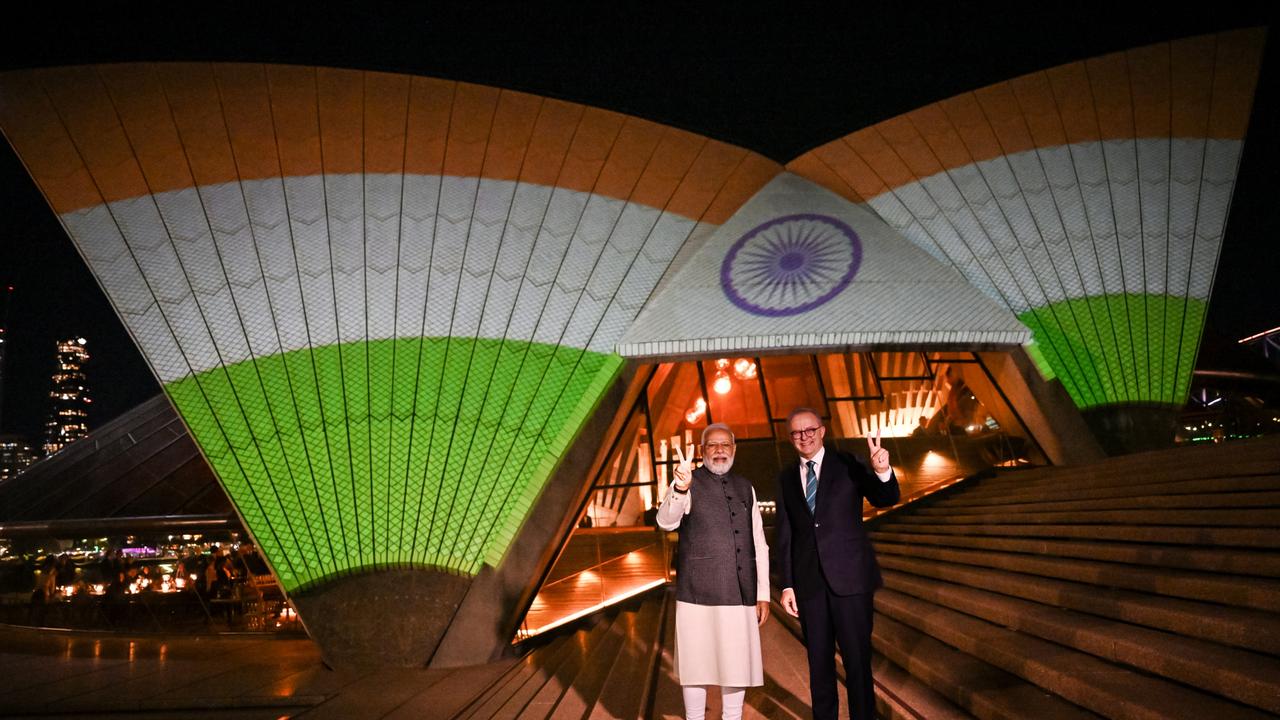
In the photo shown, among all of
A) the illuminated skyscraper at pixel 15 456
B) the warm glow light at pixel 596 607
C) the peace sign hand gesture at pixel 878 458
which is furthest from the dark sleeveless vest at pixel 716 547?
the illuminated skyscraper at pixel 15 456

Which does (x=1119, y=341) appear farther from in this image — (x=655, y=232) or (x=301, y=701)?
(x=301, y=701)

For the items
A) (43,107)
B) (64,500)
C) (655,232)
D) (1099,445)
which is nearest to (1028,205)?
(1099,445)

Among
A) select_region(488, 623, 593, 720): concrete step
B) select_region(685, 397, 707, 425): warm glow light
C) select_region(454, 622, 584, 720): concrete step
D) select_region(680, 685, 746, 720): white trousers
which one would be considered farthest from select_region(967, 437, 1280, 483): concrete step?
select_region(685, 397, 707, 425): warm glow light

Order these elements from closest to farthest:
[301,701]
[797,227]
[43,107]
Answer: [301,701] < [43,107] < [797,227]

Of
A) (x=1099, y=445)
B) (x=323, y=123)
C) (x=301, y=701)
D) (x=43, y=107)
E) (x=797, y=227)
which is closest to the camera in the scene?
(x=301, y=701)

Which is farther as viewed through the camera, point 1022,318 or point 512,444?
point 1022,318

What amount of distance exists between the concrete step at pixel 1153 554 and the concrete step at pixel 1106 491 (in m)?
1.10

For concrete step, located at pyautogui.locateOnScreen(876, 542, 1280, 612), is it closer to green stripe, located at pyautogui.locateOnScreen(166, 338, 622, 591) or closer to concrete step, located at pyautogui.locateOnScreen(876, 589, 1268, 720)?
concrete step, located at pyautogui.locateOnScreen(876, 589, 1268, 720)

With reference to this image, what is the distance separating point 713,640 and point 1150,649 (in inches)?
79.0

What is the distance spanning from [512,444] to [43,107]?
6.89 m

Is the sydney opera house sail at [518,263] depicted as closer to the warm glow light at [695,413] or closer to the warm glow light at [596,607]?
the warm glow light at [596,607]

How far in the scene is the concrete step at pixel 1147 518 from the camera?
4.13 m

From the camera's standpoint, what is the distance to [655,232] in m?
9.62

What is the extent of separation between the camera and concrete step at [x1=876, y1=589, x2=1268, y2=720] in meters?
2.56
